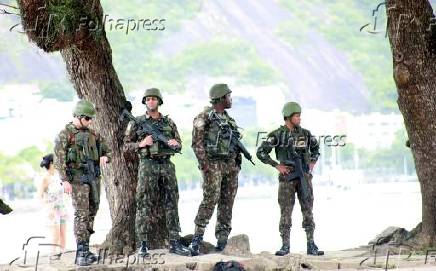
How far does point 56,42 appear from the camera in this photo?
13.1 m

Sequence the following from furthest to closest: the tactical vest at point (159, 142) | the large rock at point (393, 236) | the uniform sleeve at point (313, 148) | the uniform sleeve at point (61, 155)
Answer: the large rock at point (393, 236) < the uniform sleeve at point (313, 148) < the tactical vest at point (159, 142) < the uniform sleeve at point (61, 155)

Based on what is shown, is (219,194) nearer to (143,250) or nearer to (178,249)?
(178,249)

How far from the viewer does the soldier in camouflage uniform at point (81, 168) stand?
39.5 ft

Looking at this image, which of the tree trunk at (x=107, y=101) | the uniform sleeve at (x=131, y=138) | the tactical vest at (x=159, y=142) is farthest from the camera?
the tree trunk at (x=107, y=101)

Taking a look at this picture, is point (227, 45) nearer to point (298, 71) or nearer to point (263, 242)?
point (298, 71)

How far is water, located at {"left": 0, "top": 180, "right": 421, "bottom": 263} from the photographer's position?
1673 inches

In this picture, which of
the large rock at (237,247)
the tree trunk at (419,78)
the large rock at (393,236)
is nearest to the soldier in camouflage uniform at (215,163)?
the large rock at (237,247)

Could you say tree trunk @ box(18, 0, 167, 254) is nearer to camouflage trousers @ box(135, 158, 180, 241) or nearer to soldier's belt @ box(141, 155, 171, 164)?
camouflage trousers @ box(135, 158, 180, 241)

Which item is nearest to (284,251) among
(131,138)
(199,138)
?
(199,138)

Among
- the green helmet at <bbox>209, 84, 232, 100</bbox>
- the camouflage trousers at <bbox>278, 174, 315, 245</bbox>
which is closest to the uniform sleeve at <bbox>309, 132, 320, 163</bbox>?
the camouflage trousers at <bbox>278, 174, 315, 245</bbox>

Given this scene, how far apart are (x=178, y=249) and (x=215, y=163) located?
1014mm

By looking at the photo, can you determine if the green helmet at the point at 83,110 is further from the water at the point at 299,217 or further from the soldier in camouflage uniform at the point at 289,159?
the water at the point at 299,217

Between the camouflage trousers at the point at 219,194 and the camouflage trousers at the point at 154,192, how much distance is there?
33cm

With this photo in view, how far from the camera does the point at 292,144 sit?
43.6 feet
